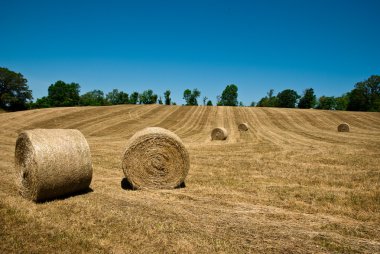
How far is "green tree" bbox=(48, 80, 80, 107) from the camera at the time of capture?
284 feet

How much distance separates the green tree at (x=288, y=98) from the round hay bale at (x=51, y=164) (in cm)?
10361

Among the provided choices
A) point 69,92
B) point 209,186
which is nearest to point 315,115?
point 209,186

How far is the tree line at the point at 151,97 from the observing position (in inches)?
2611

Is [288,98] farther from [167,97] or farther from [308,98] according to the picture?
[167,97]

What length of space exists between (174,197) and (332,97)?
13444 cm

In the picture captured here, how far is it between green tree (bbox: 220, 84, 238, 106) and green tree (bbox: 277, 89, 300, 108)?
2561 centimetres

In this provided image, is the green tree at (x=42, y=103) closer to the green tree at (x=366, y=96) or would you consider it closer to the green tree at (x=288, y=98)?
the green tree at (x=288, y=98)

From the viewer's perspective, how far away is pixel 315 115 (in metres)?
48.4

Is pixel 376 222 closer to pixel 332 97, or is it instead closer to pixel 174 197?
pixel 174 197

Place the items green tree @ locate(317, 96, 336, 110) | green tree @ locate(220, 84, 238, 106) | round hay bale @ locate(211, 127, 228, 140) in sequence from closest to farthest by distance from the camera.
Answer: round hay bale @ locate(211, 127, 228, 140), green tree @ locate(317, 96, 336, 110), green tree @ locate(220, 84, 238, 106)

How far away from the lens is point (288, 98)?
10300 centimetres

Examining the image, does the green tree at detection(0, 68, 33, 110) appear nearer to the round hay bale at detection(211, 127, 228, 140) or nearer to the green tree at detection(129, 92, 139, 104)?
the green tree at detection(129, 92, 139, 104)

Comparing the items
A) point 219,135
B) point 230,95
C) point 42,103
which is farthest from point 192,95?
point 219,135

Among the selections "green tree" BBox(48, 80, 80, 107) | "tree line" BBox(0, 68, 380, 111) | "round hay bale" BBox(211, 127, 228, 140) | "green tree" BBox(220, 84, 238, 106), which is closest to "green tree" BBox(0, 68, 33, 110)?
"tree line" BBox(0, 68, 380, 111)
